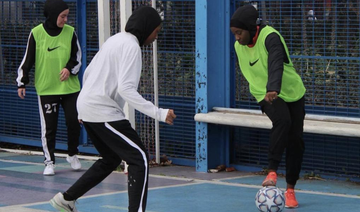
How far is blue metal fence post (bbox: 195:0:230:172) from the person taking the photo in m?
9.18

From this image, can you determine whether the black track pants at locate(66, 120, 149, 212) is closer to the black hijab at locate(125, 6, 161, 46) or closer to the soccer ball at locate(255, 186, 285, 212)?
the black hijab at locate(125, 6, 161, 46)

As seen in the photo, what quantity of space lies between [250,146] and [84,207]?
112 inches

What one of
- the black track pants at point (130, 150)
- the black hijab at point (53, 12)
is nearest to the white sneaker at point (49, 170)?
the black hijab at point (53, 12)

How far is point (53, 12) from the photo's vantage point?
29.9 feet

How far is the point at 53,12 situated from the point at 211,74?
204 centimetres

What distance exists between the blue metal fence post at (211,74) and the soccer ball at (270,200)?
278 centimetres

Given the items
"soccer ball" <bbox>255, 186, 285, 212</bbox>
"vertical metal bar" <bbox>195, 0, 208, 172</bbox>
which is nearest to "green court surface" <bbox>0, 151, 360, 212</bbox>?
"vertical metal bar" <bbox>195, 0, 208, 172</bbox>

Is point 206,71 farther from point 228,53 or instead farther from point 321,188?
point 321,188

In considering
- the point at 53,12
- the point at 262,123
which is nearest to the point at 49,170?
the point at 53,12

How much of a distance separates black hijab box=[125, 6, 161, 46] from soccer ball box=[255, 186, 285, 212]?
1.69 metres

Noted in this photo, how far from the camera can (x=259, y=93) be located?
702 cm

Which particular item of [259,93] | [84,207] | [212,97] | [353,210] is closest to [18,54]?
[212,97]

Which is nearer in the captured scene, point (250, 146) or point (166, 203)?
point (166, 203)

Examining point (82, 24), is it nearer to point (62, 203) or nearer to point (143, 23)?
point (62, 203)
